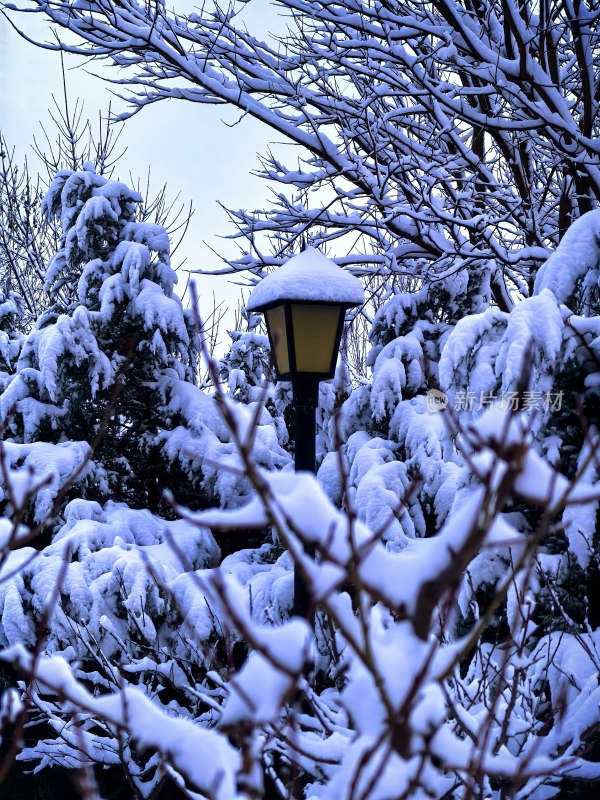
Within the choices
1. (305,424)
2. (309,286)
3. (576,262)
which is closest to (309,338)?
(309,286)

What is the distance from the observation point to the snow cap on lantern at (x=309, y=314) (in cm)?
317

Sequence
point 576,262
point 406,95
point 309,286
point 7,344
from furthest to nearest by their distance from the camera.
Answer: point 7,344 → point 406,95 → point 576,262 → point 309,286

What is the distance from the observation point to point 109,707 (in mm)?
1097

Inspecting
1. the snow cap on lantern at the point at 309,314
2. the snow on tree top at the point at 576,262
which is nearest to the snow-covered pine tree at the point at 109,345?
the snow cap on lantern at the point at 309,314

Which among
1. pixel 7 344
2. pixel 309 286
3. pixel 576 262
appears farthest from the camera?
pixel 7 344

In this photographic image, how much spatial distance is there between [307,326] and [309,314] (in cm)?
6

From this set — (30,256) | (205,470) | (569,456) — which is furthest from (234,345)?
(30,256)

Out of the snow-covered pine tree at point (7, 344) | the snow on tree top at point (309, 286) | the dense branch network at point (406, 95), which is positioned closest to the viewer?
the snow on tree top at point (309, 286)

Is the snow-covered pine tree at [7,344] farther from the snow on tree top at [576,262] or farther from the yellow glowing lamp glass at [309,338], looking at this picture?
the snow on tree top at [576,262]

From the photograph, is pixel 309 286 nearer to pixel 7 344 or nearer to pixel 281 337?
pixel 281 337

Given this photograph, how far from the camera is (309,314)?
3.21 metres

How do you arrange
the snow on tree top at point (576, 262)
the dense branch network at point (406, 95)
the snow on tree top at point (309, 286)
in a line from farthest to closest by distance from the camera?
the dense branch network at point (406, 95), the snow on tree top at point (576, 262), the snow on tree top at point (309, 286)

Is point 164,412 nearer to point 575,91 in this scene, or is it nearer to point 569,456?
point 569,456

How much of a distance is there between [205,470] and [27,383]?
1.78m
